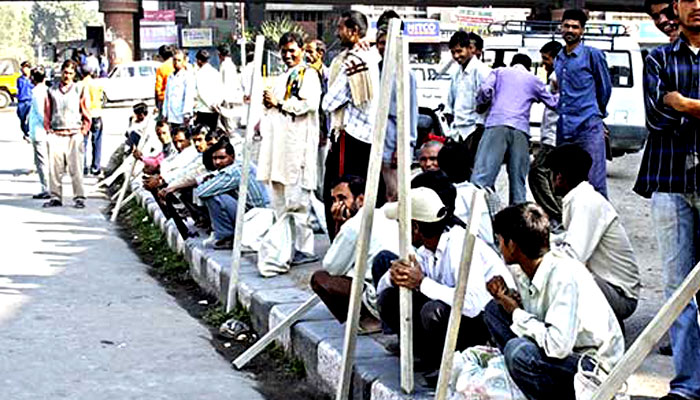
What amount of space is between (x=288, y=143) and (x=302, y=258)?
3.03 feet

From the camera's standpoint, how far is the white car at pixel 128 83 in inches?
1497

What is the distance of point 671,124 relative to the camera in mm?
4418

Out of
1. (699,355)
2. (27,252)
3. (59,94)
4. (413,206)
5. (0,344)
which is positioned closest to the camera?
(699,355)

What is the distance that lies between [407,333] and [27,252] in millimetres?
6424

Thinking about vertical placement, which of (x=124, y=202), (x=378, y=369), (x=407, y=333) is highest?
(x=407, y=333)

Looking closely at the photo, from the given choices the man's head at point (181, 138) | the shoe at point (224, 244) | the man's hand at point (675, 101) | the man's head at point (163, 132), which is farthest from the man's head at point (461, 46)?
the man's hand at point (675, 101)

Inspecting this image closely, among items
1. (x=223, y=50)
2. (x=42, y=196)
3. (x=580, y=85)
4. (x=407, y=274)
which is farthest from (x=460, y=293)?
(x=223, y=50)

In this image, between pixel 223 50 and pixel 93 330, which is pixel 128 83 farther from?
pixel 93 330

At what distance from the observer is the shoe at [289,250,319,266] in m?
8.09

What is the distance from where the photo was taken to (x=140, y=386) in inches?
236

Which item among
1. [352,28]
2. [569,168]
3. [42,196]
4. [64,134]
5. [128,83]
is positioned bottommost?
[128,83]

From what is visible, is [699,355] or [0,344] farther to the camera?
[0,344]

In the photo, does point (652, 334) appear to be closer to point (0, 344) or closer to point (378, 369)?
point (378, 369)

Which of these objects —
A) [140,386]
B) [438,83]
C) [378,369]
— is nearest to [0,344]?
[140,386]
